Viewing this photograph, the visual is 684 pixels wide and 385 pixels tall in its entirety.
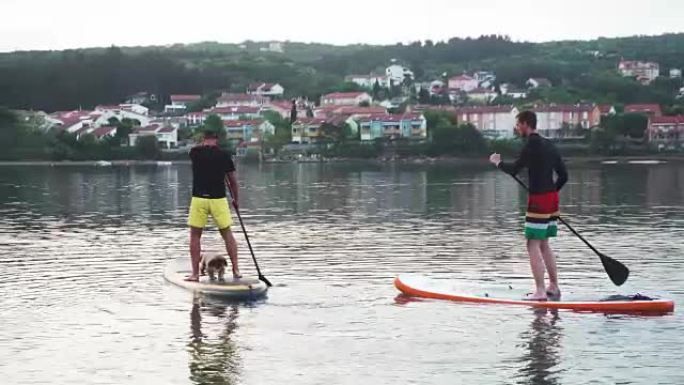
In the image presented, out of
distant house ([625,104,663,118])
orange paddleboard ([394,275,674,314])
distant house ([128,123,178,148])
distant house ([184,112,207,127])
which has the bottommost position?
distant house ([128,123,178,148])

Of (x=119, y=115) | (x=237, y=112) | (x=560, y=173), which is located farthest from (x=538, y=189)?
(x=237, y=112)

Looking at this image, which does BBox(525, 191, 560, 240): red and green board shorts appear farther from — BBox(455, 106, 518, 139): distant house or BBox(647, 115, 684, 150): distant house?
BBox(455, 106, 518, 139): distant house

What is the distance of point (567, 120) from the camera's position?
134 meters

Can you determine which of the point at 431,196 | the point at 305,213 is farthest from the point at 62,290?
the point at 431,196

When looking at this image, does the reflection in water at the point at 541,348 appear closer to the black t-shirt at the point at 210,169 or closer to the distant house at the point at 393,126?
the black t-shirt at the point at 210,169

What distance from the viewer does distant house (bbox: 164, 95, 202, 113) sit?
18138 centimetres

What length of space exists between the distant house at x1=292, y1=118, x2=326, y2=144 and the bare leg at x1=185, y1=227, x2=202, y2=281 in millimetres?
120403

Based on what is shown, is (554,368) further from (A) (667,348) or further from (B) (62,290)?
(B) (62,290)

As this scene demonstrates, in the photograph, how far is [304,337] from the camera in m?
10.3

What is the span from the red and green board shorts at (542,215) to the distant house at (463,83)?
180731 mm

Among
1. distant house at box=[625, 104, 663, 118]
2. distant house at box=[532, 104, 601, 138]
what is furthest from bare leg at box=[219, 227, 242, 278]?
distant house at box=[625, 104, 663, 118]

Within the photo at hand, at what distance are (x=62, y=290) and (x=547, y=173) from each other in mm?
5686

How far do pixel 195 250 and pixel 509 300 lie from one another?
3.67 meters

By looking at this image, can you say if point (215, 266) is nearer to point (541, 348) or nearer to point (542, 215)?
point (542, 215)
